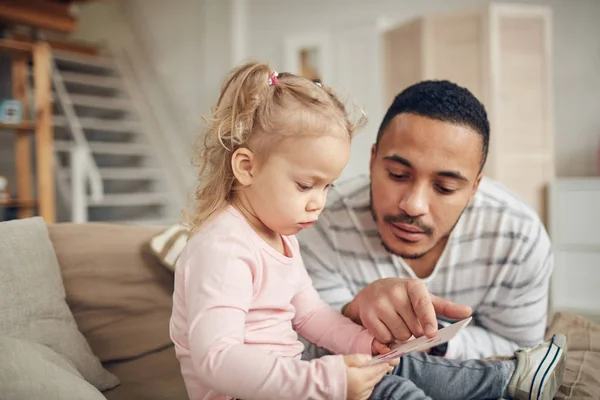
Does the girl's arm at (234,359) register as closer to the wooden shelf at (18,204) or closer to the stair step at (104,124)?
the wooden shelf at (18,204)

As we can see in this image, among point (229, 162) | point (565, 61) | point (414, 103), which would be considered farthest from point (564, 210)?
point (229, 162)

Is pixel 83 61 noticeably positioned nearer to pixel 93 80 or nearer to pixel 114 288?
pixel 93 80

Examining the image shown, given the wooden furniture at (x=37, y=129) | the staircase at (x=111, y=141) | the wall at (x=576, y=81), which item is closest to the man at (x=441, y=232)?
the wall at (x=576, y=81)

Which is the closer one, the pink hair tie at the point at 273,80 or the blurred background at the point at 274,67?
the pink hair tie at the point at 273,80

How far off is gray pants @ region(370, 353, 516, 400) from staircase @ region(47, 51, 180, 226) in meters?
4.59

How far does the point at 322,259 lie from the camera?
146 centimetres

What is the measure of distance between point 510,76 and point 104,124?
4.08 m

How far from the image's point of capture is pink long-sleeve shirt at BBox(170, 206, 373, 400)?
0.77 meters

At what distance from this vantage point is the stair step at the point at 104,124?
531 cm

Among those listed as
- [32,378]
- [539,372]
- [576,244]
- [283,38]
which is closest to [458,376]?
[539,372]

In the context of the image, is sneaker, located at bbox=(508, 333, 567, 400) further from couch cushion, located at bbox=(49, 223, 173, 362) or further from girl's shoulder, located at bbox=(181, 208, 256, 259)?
couch cushion, located at bbox=(49, 223, 173, 362)

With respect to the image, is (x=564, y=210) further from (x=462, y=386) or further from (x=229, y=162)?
Answer: (x=229, y=162)

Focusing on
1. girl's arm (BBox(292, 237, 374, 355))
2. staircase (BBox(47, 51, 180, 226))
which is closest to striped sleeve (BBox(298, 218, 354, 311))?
girl's arm (BBox(292, 237, 374, 355))

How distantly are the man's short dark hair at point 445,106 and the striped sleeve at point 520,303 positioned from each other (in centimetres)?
31
